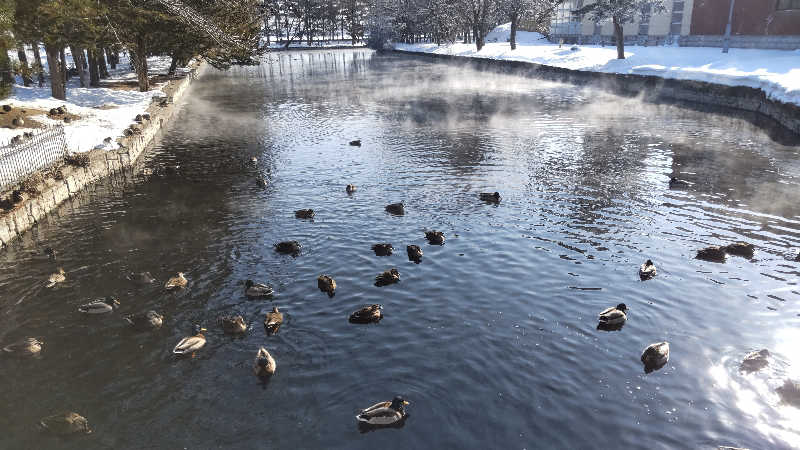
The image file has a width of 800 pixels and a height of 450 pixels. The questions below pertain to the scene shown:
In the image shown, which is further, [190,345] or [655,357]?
[190,345]

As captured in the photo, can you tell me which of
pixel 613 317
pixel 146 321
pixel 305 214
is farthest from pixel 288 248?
pixel 613 317

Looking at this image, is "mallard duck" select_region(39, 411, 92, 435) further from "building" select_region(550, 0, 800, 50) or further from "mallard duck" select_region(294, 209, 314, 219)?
"building" select_region(550, 0, 800, 50)

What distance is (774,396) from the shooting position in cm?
1084

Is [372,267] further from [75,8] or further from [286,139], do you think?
[75,8]

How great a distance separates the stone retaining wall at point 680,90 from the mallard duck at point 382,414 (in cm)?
3715

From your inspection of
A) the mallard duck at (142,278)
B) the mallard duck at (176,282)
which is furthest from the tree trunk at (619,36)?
the mallard duck at (142,278)

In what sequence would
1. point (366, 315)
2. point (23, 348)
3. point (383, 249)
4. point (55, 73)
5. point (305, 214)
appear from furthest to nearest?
point (55, 73) → point (305, 214) → point (383, 249) → point (366, 315) → point (23, 348)

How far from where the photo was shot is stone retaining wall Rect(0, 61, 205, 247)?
61.2 feet

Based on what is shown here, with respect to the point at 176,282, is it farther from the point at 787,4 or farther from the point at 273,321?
the point at 787,4

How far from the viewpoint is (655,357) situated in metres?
11.7

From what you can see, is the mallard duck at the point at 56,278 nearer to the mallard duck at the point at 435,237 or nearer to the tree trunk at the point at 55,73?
the mallard duck at the point at 435,237

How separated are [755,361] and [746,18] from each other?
8068 cm

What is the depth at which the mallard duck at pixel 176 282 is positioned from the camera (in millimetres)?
15097

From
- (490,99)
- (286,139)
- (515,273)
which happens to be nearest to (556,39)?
(490,99)
